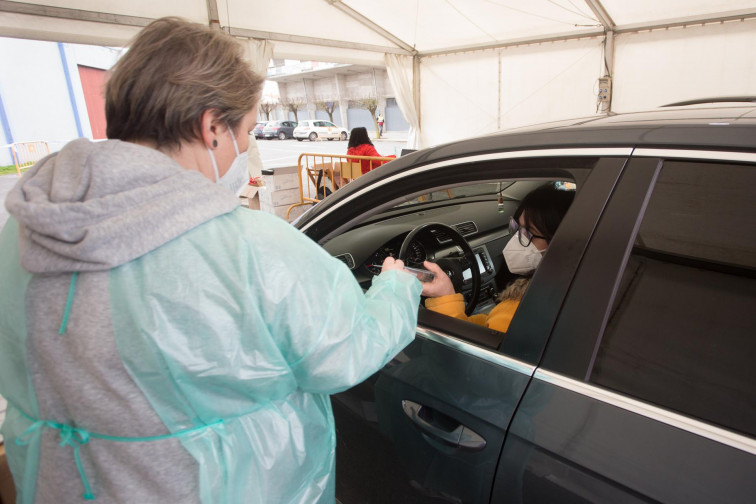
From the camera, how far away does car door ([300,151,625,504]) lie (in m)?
0.97

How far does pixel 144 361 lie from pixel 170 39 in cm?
60

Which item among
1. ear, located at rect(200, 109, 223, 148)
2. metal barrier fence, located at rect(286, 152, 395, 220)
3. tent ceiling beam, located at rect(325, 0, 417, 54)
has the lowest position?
metal barrier fence, located at rect(286, 152, 395, 220)

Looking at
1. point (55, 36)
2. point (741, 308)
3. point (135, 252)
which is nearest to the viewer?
point (135, 252)

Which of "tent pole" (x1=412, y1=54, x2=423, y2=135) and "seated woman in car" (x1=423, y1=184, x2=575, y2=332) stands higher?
"tent pole" (x1=412, y1=54, x2=423, y2=135)

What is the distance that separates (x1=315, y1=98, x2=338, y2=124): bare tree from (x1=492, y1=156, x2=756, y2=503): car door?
101 ft

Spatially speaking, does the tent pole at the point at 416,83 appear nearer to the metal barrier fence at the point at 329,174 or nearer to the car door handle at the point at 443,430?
the metal barrier fence at the point at 329,174

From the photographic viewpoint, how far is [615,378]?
859mm

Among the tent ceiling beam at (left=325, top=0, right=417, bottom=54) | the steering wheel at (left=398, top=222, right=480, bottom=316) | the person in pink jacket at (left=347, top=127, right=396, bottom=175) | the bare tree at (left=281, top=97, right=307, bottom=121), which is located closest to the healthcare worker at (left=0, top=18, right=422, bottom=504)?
the steering wheel at (left=398, top=222, right=480, bottom=316)

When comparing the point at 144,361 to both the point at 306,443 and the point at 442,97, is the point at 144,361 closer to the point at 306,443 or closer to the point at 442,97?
the point at 306,443

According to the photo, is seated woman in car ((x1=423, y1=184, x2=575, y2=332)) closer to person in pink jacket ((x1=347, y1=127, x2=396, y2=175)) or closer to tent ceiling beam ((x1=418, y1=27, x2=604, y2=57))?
person in pink jacket ((x1=347, y1=127, x2=396, y2=175))

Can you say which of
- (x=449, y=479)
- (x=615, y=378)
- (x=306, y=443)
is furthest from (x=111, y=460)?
(x=615, y=378)

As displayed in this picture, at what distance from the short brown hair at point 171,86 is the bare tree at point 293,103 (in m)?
32.8

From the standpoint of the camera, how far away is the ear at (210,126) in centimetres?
83

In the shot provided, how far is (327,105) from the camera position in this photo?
99.5ft
